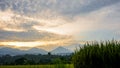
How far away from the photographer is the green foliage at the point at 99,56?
1500 cm

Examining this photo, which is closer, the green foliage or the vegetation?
the green foliage

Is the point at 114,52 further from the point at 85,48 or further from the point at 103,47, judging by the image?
the point at 85,48

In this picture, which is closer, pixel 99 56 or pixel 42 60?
pixel 99 56

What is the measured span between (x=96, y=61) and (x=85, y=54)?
30.4 inches

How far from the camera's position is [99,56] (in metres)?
15.2

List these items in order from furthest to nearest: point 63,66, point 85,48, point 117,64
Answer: point 63,66 → point 85,48 → point 117,64

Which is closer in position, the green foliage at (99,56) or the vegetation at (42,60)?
the green foliage at (99,56)

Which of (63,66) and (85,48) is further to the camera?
(63,66)

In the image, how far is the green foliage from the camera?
15.0 meters

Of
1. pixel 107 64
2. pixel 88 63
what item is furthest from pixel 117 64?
pixel 88 63

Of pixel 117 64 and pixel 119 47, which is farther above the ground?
pixel 119 47

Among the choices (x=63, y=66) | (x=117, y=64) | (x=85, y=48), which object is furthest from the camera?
(x=63, y=66)

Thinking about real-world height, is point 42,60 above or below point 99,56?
above

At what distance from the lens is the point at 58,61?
77.1 ft
